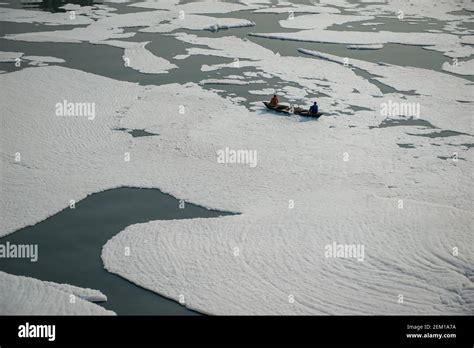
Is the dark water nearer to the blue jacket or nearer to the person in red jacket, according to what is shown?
the person in red jacket

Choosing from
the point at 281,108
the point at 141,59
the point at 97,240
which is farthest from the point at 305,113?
the point at 141,59

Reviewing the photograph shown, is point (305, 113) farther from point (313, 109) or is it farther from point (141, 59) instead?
point (141, 59)

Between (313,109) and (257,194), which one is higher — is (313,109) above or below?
above

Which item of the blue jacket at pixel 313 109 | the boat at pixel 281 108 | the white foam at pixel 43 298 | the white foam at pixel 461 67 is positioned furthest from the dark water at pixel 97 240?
the white foam at pixel 461 67
